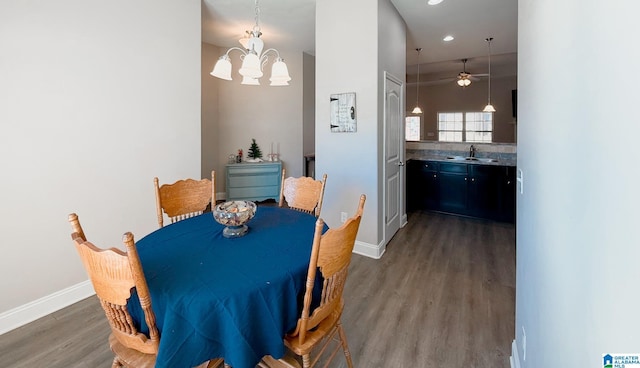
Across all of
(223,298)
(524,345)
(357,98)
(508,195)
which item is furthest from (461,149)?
(223,298)

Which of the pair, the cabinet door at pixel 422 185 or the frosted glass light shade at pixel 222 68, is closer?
the frosted glass light shade at pixel 222 68

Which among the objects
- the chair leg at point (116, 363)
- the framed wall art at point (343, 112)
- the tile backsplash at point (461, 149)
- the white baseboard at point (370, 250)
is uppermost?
the framed wall art at point (343, 112)

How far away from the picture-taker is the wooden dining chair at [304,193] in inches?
99.9

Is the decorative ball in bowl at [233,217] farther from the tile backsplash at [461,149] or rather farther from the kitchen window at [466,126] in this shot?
the kitchen window at [466,126]

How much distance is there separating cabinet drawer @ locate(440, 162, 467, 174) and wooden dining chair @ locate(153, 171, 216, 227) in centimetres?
386

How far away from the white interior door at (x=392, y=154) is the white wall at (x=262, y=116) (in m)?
2.46

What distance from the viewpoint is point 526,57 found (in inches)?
62.6

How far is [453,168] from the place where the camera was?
4.98 metres

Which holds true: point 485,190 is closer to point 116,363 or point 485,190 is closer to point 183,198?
point 183,198

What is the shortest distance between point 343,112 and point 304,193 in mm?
1385

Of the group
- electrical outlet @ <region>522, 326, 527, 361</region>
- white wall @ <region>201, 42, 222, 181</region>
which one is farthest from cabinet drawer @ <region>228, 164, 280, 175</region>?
electrical outlet @ <region>522, 326, 527, 361</region>

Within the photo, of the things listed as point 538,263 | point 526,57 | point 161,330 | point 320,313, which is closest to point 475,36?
point 526,57
